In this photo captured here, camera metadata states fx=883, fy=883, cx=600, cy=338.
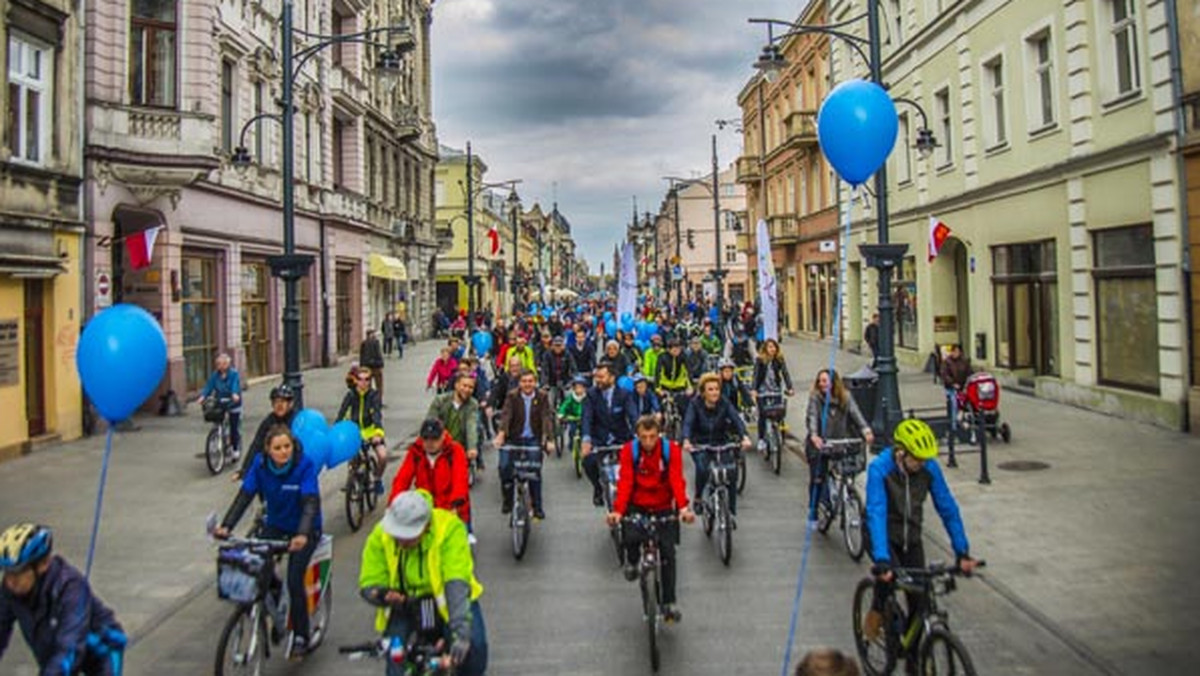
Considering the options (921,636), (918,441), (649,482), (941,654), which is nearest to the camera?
(941,654)

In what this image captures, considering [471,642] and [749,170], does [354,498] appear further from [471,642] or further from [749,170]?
[749,170]

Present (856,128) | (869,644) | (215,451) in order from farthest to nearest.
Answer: (215,451) < (856,128) < (869,644)

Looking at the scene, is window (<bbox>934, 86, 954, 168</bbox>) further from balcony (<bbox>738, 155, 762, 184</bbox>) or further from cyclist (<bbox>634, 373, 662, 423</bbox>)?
balcony (<bbox>738, 155, 762, 184</bbox>)

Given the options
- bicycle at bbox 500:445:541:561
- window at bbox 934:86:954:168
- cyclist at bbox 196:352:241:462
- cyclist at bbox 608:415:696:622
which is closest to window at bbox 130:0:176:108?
cyclist at bbox 196:352:241:462

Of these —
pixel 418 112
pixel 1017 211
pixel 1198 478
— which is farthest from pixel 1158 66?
pixel 418 112

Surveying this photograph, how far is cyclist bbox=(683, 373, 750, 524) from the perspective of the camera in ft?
28.8

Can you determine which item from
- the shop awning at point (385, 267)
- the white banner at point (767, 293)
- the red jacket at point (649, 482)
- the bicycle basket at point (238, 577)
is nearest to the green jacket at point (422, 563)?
the bicycle basket at point (238, 577)

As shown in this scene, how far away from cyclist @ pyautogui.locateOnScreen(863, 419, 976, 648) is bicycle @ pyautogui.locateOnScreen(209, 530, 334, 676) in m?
3.67

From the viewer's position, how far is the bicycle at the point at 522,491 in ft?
27.9

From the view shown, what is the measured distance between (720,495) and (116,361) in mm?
5185

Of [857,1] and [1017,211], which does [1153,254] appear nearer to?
[1017,211]

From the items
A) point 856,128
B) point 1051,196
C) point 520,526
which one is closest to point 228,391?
point 520,526

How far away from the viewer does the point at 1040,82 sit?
18250 mm

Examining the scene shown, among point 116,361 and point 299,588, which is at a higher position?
point 116,361
